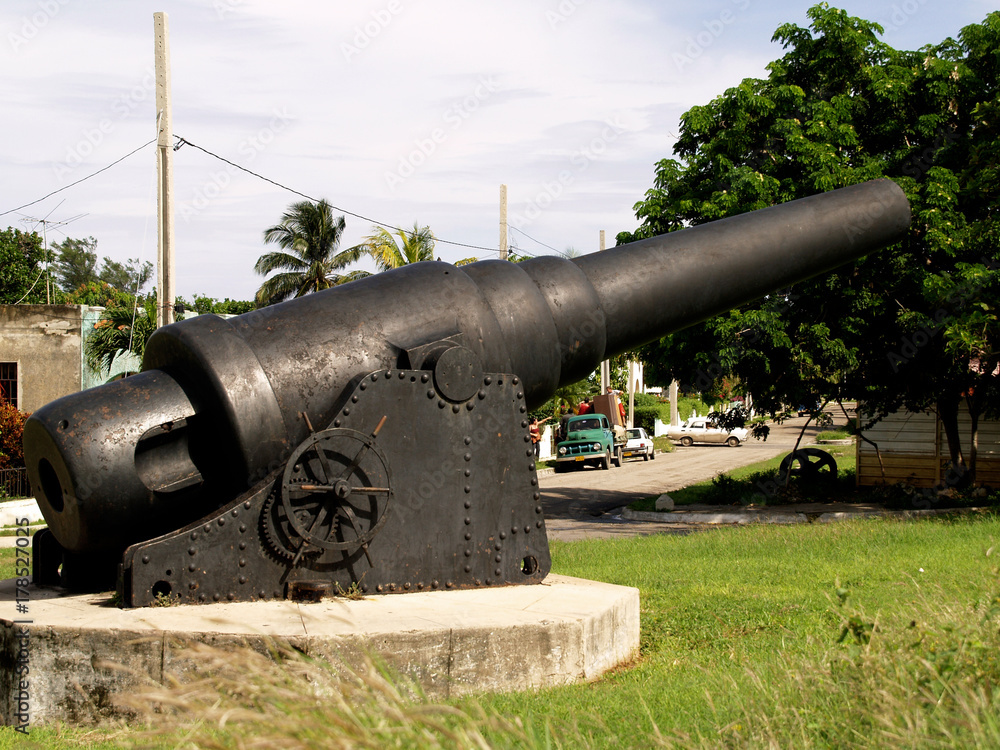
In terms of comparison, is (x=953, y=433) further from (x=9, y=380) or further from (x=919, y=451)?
(x=9, y=380)

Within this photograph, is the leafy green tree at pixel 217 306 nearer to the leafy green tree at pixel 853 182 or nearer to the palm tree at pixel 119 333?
Result: the palm tree at pixel 119 333

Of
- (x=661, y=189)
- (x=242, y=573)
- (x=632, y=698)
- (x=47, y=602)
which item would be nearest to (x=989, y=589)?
(x=632, y=698)

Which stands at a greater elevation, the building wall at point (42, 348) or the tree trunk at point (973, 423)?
the building wall at point (42, 348)

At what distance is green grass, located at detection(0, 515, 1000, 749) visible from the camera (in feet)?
7.55

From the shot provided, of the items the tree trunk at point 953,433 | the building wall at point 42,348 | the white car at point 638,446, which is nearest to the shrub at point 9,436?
the building wall at point 42,348

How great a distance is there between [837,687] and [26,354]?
769 inches

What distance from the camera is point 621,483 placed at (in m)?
21.1

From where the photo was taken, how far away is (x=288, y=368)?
13.9 feet

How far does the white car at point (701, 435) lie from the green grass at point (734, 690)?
107 feet

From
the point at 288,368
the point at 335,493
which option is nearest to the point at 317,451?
the point at 335,493

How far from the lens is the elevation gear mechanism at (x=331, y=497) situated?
4.06 meters

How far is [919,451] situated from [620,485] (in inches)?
247

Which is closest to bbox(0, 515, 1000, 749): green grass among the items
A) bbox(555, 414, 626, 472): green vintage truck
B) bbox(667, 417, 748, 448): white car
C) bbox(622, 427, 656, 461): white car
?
bbox(555, 414, 626, 472): green vintage truck

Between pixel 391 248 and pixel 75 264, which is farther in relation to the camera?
pixel 75 264
